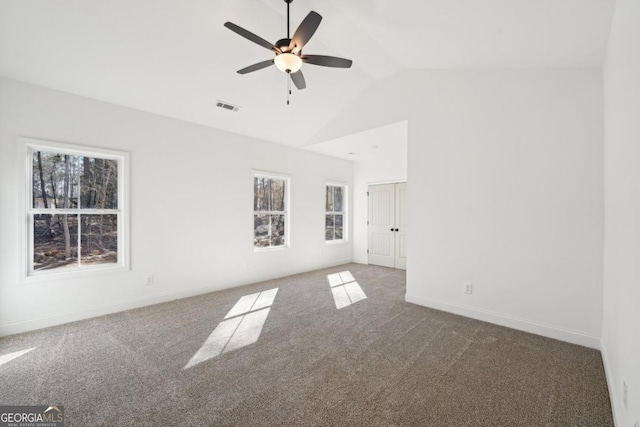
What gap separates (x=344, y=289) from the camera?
467 cm

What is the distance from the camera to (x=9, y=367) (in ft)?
7.61

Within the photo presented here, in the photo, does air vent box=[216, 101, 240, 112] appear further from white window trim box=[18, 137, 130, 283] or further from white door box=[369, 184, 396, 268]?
white door box=[369, 184, 396, 268]

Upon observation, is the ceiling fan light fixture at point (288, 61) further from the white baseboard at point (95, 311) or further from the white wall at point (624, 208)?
the white baseboard at point (95, 311)

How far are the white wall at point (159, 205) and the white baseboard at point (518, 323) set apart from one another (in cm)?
→ 298

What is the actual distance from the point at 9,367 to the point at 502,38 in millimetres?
5299

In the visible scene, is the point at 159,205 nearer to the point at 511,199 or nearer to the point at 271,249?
the point at 271,249

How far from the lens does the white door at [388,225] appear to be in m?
6.31

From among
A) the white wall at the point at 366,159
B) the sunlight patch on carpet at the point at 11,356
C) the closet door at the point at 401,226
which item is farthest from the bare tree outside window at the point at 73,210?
the closet door at the point at 401,226

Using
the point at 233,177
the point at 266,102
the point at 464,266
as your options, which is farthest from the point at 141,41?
the point at 464,266

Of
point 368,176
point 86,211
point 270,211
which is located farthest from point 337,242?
point 86,211

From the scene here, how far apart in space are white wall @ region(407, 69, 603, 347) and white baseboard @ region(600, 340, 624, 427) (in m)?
0.37

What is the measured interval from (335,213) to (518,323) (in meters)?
4.35

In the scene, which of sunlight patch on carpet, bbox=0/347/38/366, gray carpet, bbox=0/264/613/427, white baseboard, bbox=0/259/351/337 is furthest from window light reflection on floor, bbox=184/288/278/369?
sunlight patch on carpet, bbox=0/347/38/366

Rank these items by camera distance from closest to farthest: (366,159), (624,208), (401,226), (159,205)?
(624,208) → (159,205) → (401,226) → (366,159)
